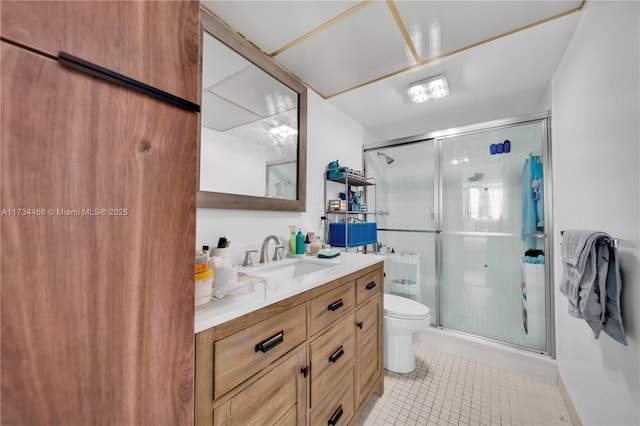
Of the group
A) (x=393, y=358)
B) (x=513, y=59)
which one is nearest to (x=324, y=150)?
(x=513, y=59)

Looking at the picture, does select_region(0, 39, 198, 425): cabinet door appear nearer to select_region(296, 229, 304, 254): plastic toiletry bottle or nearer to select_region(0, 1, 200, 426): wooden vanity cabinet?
select_region(0, 1, 200, 426): wooden vanity cabinet

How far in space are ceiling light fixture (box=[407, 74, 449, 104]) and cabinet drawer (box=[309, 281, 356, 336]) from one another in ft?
5.22

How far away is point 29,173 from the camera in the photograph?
1.28ft

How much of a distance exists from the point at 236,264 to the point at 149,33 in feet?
3.61

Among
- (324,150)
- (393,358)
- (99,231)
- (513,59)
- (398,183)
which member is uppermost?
(513,59)

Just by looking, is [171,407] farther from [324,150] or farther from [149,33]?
[324,150]

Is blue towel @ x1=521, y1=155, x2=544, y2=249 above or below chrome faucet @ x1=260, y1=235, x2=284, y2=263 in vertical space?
above

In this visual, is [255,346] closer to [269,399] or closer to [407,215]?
[269,399]

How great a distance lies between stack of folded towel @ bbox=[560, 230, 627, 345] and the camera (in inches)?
35.1

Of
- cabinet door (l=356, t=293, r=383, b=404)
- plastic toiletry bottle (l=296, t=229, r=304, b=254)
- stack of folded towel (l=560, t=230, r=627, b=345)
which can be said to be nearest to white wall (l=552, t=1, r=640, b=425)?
stack of folded towel (l=560, t=230, r=627, b=345)

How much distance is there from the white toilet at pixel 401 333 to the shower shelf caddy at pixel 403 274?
784 millimetres

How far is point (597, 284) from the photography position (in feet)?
3.13

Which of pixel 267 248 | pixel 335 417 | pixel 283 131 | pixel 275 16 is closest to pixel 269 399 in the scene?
pixel 335 417

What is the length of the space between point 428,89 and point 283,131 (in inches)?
47.4
